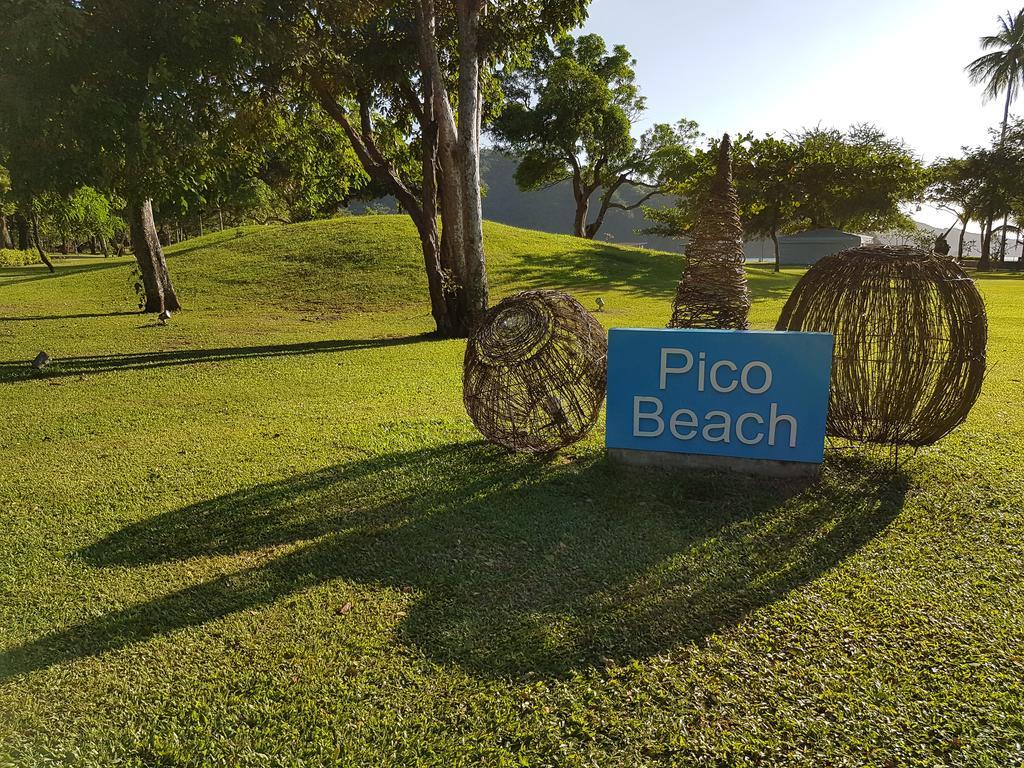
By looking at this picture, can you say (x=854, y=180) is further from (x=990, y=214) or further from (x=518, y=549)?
(x=518, y=549)

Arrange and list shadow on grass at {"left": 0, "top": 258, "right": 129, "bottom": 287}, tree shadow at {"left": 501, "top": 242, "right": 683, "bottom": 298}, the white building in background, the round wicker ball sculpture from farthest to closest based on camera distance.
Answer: the white building in background → shadow on grass at {"left": 0, "top": 258, "right": 129, "bottom": 287} → tree shadow at {"left": 501, "top": 242, "right": 683, "bottom": 298} → the round wicker ball sculpture

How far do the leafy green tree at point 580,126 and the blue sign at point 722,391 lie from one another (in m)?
32.5

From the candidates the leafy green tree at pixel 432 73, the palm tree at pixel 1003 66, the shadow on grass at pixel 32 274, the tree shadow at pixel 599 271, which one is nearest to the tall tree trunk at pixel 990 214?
the palm tree at pixel 1003 66

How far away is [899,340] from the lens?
4.88 meters

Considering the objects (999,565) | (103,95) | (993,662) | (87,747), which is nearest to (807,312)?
(999,565)

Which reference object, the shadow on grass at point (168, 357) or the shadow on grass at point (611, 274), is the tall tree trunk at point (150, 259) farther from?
the shadow on grass at point (611, 274)

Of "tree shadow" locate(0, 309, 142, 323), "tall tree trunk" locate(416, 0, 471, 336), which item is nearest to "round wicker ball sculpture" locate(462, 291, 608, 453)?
"tall tree trunk" locate(416, 0, 471, 336)

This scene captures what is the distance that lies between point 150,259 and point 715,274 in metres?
15.4

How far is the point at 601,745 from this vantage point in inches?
101

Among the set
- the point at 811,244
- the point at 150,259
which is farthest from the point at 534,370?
the point at 811,244

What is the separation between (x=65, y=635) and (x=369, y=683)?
171 cm

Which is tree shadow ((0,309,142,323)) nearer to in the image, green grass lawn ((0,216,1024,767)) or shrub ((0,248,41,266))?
green grass lawn ((0,216,1024,767))

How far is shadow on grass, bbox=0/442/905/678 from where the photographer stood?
327cm

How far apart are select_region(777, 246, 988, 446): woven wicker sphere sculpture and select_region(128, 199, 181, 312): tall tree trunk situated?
585 inches
